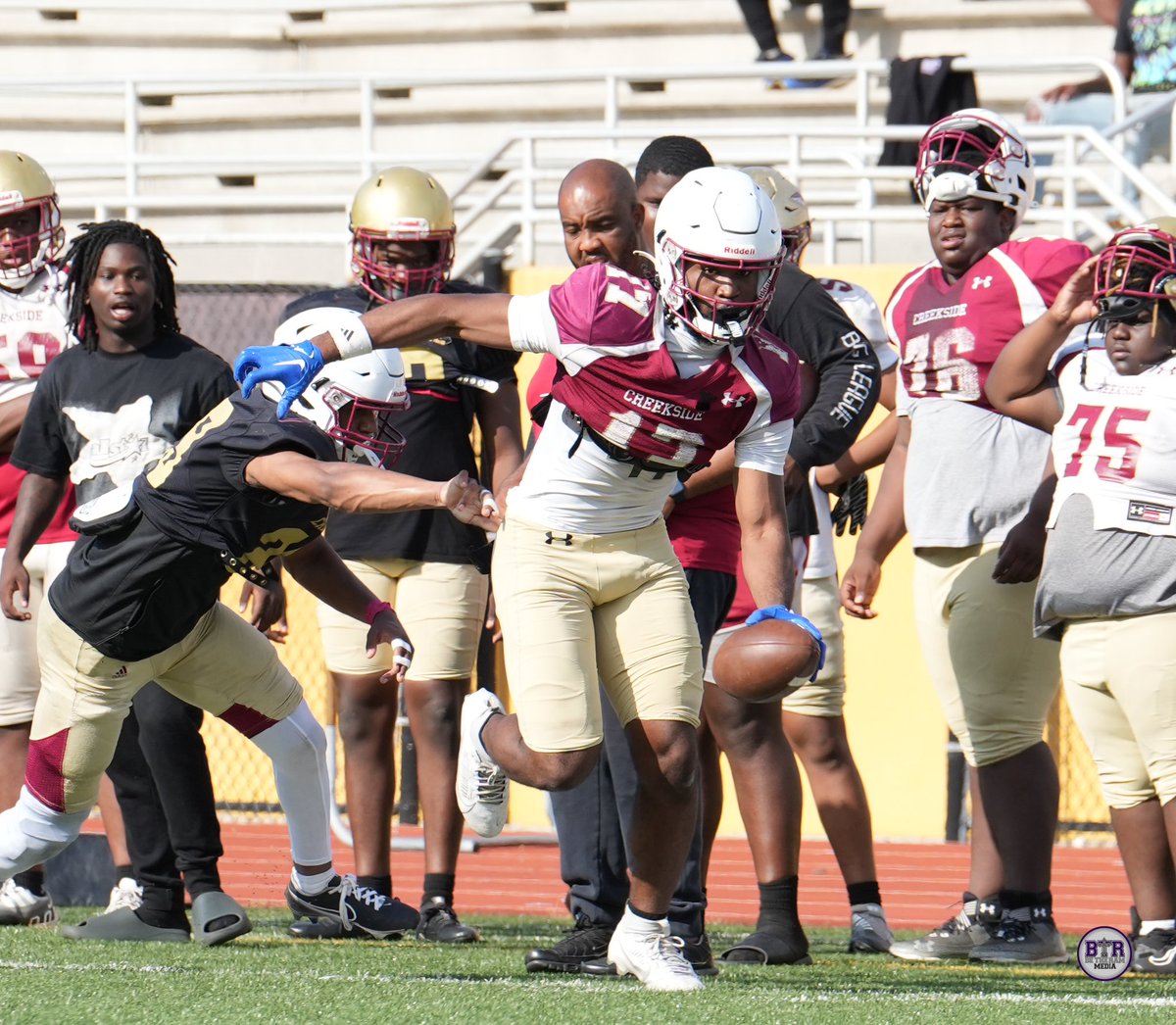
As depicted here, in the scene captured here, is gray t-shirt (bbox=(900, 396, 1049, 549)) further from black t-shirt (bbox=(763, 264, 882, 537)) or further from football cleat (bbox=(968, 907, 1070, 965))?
football cleat (bbox=(968, 907, 1070, 965))

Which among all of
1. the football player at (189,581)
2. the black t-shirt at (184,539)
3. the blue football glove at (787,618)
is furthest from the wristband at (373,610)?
the blue football glove at (787,618)

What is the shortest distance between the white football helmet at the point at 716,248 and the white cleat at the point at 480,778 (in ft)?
3.63

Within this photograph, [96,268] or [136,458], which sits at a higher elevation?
[96,268]

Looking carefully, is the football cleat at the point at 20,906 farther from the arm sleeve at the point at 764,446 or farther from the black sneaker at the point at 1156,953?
the black sneaker at the point at 1156,953

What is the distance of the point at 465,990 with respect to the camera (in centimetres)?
442

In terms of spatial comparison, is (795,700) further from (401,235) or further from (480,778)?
(401,235)

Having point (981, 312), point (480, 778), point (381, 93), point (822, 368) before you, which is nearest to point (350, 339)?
point (480, 778)

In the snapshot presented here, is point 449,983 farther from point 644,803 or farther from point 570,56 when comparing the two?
point 570,56

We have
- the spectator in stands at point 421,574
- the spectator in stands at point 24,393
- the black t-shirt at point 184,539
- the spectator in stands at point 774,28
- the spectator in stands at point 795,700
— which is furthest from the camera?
the spectator in stands at point 774,28

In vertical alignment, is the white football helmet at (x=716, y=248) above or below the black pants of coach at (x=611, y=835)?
above

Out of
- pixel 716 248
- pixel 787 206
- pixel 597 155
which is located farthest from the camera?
pixel 597 155

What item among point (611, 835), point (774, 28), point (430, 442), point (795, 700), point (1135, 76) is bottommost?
point (611, 835)

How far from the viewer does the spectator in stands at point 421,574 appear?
599 cm

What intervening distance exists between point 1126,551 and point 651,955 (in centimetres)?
160
